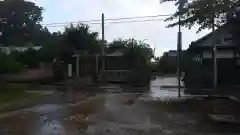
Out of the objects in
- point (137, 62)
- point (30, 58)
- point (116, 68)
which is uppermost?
point (30, 58)

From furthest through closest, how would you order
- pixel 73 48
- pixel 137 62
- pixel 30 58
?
pixel 30 58, pixel 73 48, pixel 137 62

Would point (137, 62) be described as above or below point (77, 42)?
below

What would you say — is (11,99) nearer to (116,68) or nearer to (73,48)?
(116,68)

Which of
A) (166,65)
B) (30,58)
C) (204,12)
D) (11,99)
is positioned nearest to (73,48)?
(30,58)

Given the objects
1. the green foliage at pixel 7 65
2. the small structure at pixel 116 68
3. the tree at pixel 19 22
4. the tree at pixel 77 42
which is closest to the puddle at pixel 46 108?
the green foliage at pixel 7 65

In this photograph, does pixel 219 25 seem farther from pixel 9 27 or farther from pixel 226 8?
pixel 9 27

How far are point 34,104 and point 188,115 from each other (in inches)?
278

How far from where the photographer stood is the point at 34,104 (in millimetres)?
17141

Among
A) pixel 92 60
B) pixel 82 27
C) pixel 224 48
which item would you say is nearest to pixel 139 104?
pixel 224 48

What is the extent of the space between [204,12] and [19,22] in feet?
225

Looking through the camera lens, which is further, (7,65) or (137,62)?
(137,62)

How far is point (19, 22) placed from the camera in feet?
266

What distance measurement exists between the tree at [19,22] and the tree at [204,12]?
2413 inches

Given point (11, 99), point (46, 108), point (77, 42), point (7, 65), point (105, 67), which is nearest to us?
point (46, 108)
